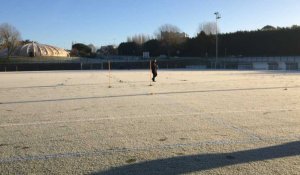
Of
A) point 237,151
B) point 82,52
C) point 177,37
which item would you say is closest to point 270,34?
point 177,37

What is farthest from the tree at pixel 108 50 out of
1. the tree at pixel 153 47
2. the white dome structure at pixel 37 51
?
the tree at pixel 153 47

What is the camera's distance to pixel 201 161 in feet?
22.0

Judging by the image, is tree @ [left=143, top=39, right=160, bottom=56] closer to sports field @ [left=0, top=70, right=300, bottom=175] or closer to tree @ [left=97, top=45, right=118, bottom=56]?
tree @ [left=97, top=45, right=118, bottom=56]

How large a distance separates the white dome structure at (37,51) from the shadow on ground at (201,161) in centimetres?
12783

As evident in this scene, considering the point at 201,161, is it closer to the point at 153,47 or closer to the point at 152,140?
the point at 152,140

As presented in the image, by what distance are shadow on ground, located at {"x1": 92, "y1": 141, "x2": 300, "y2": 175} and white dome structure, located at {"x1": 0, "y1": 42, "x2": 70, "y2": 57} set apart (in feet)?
419

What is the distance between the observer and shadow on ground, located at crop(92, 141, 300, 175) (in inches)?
245

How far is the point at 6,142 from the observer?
8336mm

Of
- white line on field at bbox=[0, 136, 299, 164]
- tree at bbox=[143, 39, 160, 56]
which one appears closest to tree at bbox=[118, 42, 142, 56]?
tree at bbox=[143, 39, 160, 56]

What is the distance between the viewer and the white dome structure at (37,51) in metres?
129

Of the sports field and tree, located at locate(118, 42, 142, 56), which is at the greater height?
tree, located at locate(118, 42, 142, 56)

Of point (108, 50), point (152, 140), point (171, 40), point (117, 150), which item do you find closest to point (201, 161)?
Answer: point (117, 150)

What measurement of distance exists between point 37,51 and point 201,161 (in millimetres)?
135825

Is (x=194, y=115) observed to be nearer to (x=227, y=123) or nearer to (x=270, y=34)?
(x=227, y=123)
